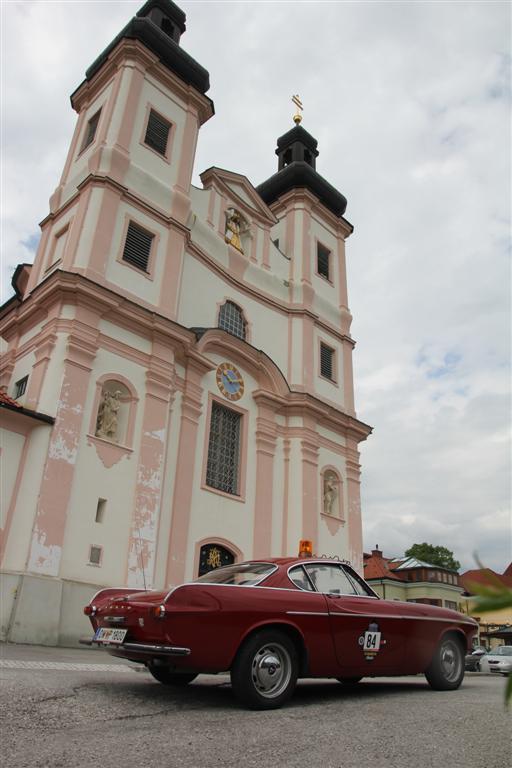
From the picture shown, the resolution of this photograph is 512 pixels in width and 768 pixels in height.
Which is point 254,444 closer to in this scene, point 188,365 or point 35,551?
point 188,365

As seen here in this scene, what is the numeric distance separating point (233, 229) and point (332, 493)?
9.67 meters

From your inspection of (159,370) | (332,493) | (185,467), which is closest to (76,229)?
(159,370)

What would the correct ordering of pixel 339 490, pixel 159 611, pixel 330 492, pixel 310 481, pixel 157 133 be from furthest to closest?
pixel 339 490 < pixel 330 492 < pixel 310 481 < pixel 157 133 < pixel 159 611

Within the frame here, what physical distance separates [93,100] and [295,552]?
615 inches

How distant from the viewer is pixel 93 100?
1995cm

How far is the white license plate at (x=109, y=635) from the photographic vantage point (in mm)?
4650

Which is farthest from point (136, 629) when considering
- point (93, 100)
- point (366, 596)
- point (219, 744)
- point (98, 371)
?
point (93, 100)

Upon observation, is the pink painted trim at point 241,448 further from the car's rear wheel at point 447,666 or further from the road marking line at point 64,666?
the car's rear wheel at point 447,666

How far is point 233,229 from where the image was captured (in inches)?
848

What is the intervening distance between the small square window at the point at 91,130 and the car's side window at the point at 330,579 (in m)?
17.0

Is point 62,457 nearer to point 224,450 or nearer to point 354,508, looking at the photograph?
point 224,450

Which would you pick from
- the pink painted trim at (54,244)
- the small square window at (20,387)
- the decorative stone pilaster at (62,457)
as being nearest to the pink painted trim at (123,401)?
the decorative stone pilaster at (62,457)

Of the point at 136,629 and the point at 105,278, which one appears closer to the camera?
the point at 136,629

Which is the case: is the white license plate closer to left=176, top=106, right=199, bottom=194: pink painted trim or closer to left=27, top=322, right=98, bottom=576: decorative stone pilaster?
left=27, top=322, right=98, bottom=576: decorative stone pilaster
